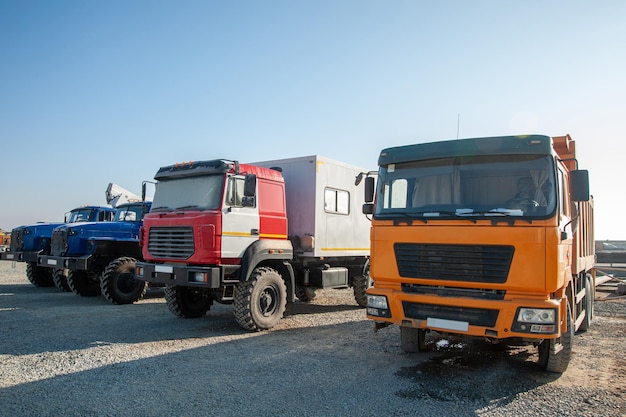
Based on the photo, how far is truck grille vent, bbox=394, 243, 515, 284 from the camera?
5.04 meters

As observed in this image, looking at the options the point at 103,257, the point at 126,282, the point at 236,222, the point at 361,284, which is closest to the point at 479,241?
the point at 236,222

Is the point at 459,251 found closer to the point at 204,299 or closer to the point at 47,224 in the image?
the point at 204,299

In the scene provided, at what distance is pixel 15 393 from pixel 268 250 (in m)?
4.53

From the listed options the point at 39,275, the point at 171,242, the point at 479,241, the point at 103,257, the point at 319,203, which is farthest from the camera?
the point at 39,275

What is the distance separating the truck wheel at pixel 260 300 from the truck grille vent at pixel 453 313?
11.1ft

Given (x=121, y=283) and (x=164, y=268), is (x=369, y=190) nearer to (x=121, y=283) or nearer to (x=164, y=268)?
(x=164, y=268)

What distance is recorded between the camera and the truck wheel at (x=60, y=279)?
1310 centimetres

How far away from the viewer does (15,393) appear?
486 centimetres

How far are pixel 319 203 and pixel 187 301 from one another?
3.44 meters

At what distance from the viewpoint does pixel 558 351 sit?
17.9 ft

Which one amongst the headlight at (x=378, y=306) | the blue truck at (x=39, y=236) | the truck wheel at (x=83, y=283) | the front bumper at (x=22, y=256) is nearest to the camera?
the headlight at (x=378, y=306)

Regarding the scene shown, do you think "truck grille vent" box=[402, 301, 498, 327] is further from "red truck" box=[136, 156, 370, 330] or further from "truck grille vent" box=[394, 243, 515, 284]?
"red truck" box=[136, 156, 370, 330]

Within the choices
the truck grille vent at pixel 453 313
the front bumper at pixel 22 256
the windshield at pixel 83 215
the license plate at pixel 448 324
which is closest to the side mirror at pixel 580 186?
the truck grille vent at pixel 453 313

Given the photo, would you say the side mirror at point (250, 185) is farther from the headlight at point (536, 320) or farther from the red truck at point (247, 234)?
the headlight at point (536, 320)
